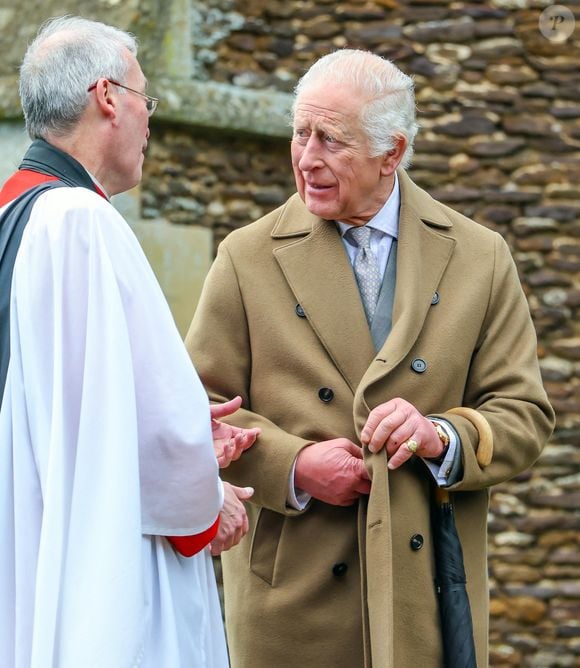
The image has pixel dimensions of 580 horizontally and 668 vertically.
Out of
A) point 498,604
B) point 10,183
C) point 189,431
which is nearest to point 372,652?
point 189,431

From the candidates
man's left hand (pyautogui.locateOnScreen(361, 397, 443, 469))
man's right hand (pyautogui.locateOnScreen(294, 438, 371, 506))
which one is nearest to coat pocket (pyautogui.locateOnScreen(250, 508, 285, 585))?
man's right hand (pyautogui.locateOnScreen(294, 438, 371, 506))

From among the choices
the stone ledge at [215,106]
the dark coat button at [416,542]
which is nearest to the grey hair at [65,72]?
the dark coat button at [416,542]

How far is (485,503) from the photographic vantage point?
3637 mm

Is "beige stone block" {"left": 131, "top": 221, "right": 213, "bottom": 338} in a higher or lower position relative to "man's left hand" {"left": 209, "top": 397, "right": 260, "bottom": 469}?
lower

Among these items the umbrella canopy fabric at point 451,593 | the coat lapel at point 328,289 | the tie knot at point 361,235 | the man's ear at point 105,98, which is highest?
the man's ear at point 105,98

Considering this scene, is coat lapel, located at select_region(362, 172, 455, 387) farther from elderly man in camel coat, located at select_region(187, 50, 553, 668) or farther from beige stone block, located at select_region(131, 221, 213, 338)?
beige stone block, located at select_region(131, 221, 213, 338)

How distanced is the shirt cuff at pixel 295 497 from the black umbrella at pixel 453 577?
34 cm

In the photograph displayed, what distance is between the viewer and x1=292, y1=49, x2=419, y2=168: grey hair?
11.6ft

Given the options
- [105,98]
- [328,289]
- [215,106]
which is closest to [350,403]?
[328,289]

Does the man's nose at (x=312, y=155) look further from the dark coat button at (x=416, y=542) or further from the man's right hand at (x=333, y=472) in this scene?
the dark coat button at (x=416, y=542)

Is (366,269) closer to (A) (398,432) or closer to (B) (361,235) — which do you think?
(B) (361,235)

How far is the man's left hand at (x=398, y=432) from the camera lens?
3.28 m

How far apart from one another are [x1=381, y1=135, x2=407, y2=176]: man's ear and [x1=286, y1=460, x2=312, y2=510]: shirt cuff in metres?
0.86

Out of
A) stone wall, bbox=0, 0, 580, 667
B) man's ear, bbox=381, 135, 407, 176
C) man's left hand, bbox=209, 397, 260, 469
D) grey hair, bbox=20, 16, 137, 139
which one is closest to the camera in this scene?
grey hair, bbox=20, 16, 137, 139
